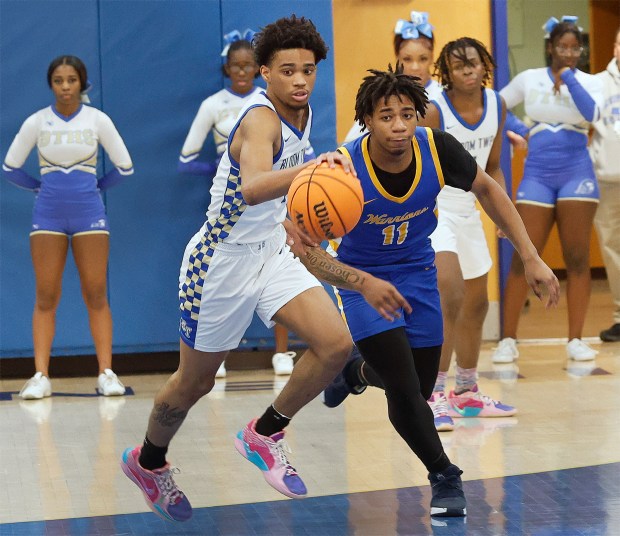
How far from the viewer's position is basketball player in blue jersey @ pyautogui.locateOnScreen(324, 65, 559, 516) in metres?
4.44

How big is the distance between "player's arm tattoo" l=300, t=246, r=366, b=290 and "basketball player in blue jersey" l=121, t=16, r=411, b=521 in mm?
280

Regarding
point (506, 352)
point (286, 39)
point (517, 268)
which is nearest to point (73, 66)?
point (517, 268)

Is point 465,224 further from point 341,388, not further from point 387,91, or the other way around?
point 387,91

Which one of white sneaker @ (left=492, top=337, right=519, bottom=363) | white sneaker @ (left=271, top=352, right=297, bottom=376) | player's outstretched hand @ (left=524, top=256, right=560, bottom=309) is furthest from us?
white sneaker @ (left=492, top=337, right=519, bottom=363)

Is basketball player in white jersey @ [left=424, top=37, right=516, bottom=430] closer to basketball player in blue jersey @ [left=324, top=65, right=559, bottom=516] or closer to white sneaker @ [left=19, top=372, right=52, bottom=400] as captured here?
basketball player in blue jersey @ [left=324, top=65, right=559, bottom=516]

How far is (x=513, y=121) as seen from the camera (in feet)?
26.3

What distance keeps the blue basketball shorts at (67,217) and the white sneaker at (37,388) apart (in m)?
0.91

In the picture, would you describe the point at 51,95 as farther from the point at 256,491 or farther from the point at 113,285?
the point at 256,491

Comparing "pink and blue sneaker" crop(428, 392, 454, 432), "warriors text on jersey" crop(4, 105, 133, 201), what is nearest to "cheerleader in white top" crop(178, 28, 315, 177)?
"warriors text on jersey" crop(4, 105, 133, 201)

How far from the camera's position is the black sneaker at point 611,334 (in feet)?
30.3

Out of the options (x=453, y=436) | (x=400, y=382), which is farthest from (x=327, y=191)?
(x=453, y=436)

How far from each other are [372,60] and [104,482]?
16.0 feet

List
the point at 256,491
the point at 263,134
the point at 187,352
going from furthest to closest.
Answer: the point at 256,491, the point at 187,352, the point at 263,134

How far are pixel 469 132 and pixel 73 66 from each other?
2.73 m
